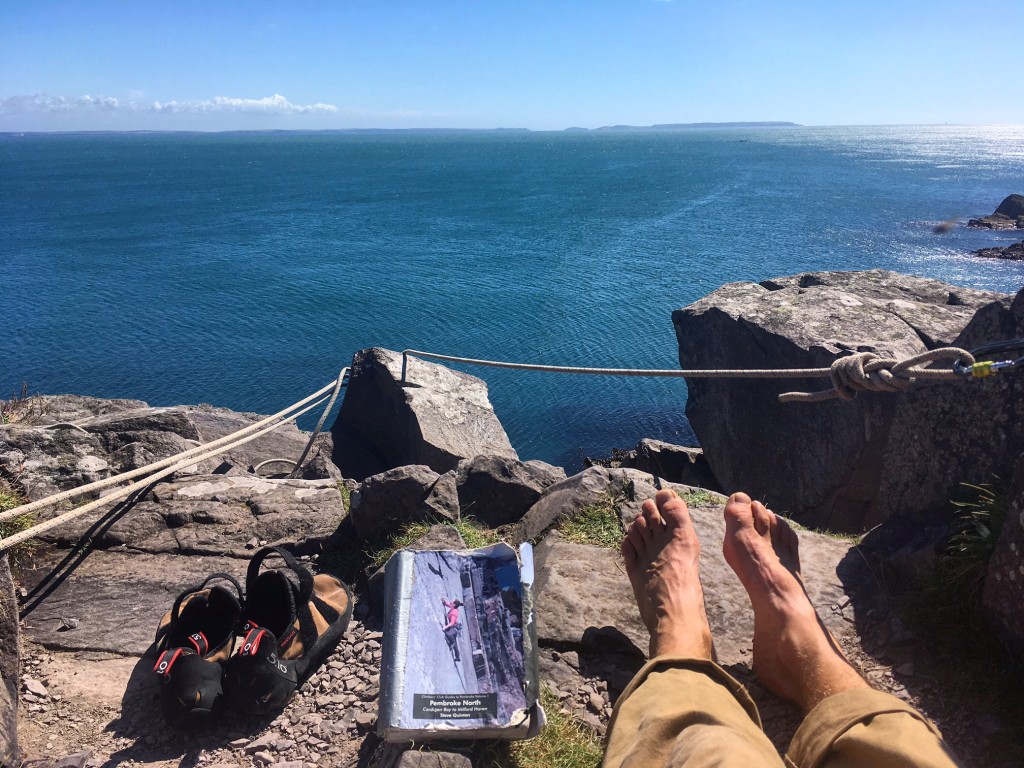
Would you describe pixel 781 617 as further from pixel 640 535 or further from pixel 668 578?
pixel 640 535

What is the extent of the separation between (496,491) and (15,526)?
2800 millimetres

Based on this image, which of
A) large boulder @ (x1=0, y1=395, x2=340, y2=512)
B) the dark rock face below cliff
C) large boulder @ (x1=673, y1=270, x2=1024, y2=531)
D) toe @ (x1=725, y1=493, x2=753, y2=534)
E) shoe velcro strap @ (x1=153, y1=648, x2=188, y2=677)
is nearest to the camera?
shoe velcro strap @ (x1=153, y1=648, x2=188, y2=677)

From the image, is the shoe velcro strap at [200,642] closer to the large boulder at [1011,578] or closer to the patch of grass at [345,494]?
the patch of grass at [345,494]

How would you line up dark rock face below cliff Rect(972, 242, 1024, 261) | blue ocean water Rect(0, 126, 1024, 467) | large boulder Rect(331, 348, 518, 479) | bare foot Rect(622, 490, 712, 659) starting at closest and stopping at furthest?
bare foot Rect(622, 490, 712, 659) < large boulder Rect(331, 348, 518, 479) < blue ocean water Rect(0, 126, 1024, 467) < dark rock face below cliff Rect(972, 242, 1024, 261)

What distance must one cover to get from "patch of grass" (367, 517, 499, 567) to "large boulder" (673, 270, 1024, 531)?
2.37 metres

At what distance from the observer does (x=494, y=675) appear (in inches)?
112

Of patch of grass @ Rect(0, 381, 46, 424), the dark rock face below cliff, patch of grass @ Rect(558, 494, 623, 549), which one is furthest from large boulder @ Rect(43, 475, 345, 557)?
the dark rock face below cliff

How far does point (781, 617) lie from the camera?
2.91m

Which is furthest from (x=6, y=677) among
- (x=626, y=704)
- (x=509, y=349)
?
(x=509, y=349)

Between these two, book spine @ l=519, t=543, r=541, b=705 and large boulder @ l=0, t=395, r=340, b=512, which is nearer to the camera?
book spine @ l=519, t=543, r=541, b=705

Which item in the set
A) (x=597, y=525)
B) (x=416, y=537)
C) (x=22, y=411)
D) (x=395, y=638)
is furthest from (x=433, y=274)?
(x=395, y=638)

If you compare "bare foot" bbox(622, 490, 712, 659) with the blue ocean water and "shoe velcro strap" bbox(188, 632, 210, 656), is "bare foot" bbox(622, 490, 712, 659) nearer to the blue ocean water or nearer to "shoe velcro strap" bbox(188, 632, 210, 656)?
"shoe velcro strap" bbox(188, 632, 210, 656)

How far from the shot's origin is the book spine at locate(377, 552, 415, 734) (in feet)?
8.78

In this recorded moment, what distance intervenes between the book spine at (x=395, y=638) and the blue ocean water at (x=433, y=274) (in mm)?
12593
